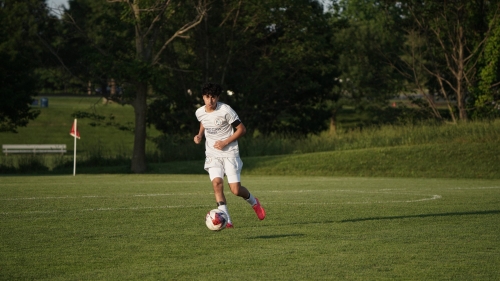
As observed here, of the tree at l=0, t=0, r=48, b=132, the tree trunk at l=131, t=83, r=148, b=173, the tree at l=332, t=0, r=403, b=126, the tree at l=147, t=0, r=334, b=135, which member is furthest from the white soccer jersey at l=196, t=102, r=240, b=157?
the tree at l=332, t=0, r=403, b=126

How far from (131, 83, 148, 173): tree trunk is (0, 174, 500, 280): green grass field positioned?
55.6ft

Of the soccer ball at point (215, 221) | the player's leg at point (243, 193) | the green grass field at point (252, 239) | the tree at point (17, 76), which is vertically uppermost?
the tree at point (17, 76)

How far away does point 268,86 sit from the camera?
45.5 metres

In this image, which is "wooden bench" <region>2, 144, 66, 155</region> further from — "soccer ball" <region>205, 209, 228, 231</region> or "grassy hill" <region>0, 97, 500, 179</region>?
"soccer ball" <region>205, 209, 228, 231</region>

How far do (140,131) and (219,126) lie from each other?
23.3 metres

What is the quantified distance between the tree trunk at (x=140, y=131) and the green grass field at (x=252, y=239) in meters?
16.9

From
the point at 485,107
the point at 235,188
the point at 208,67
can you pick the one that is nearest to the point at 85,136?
the point at 208,67

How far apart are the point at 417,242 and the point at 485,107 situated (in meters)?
32.9

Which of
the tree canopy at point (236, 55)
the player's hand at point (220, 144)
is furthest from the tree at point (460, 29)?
the player's hand at point (220, 144)

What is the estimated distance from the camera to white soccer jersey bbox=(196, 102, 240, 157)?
36.6ft

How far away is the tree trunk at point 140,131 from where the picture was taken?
3369 cm

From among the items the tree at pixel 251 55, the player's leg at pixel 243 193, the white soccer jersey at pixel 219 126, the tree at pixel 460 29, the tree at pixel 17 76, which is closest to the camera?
the white soccer jersey at pixel 219 126

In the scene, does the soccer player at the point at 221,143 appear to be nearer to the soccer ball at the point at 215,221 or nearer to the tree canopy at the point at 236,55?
the soccer ball at the point at 215,221

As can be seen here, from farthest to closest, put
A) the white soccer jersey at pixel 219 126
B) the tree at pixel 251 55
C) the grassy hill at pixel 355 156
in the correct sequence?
the tree at pixel 251 55 → the grassy hill at pixel 355 156 → the white soccer jersey at pixel 219 126
